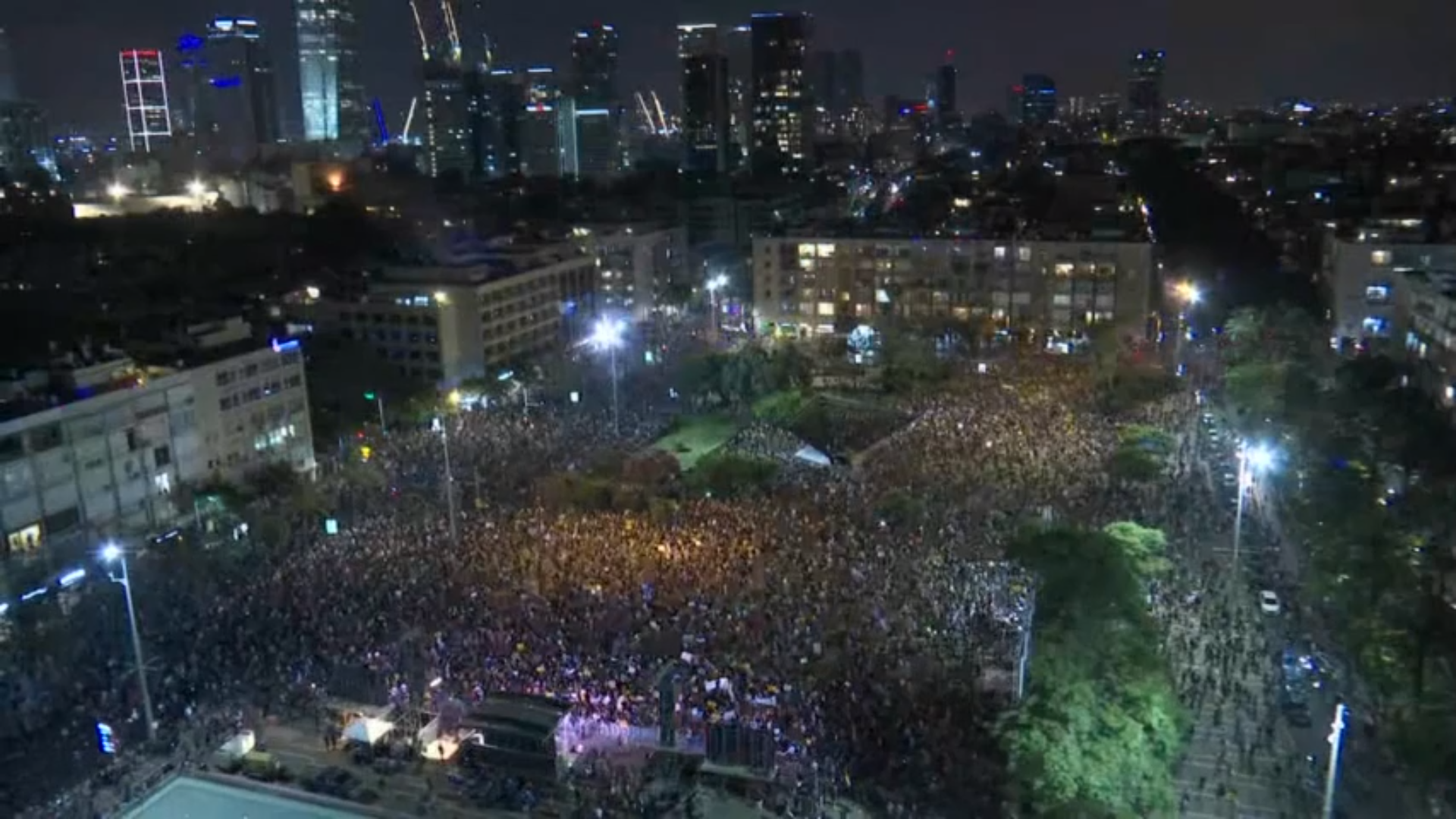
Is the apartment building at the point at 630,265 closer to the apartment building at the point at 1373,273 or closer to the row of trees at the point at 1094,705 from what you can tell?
the apartment building at the point at 1373,273

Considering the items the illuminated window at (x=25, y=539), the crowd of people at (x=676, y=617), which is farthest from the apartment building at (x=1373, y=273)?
the illuminated window at (x=25, y=539)

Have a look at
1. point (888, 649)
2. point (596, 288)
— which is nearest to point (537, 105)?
point (596, 288)

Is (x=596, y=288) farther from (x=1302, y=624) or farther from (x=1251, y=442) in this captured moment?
(x=1302, y=624)

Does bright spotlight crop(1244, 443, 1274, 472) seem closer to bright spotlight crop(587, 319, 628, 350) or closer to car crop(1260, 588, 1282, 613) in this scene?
car crop(1260, 588, 1282, 613)

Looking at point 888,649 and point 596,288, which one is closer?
point 888,649

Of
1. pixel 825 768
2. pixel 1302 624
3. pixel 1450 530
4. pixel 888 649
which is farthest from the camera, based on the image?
pixel 1450 530

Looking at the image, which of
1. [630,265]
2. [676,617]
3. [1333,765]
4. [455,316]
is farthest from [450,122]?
[1333,765]

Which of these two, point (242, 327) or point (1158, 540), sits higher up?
point (242, 327)

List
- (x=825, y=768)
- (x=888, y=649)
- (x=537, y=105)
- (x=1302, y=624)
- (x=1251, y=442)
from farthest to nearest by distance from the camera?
(x=537, y=105)
(x=1251, y=442)
(x=1302, y=624)
(x=888, y=649)
(x=825, y=768)
